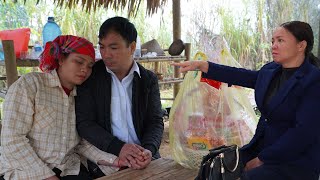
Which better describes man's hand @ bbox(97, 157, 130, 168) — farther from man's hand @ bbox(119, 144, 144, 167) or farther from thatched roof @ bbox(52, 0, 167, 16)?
thatched roof @ bbox(52, 0, 167, 16)

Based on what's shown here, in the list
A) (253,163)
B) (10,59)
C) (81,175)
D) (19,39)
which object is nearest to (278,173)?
(253,163)

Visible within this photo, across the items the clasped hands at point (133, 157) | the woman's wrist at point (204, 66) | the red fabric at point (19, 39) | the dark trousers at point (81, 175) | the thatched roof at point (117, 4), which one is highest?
the thatched roof at point (117, 4)

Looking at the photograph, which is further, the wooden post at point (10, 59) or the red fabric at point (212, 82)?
the wooden post at point (10, 59)

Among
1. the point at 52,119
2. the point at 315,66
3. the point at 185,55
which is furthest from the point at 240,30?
the point at 52,119

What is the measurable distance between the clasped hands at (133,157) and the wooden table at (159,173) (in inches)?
1.4

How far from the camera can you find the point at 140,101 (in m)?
2.10

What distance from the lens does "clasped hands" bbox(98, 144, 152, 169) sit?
1911mm

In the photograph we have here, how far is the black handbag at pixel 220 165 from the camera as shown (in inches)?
56.6

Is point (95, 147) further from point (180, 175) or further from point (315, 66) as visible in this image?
point (315, 66)

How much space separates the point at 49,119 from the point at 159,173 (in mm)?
676

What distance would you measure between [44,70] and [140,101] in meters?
0.60

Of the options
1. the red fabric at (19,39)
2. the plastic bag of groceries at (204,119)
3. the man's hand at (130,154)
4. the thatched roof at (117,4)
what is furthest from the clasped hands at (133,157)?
the thatched roof at (117,4)

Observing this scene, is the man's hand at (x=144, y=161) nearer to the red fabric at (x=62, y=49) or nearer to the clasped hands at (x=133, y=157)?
the clasped hands at (x=133, y=157)

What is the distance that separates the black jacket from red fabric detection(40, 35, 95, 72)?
0.63ft
